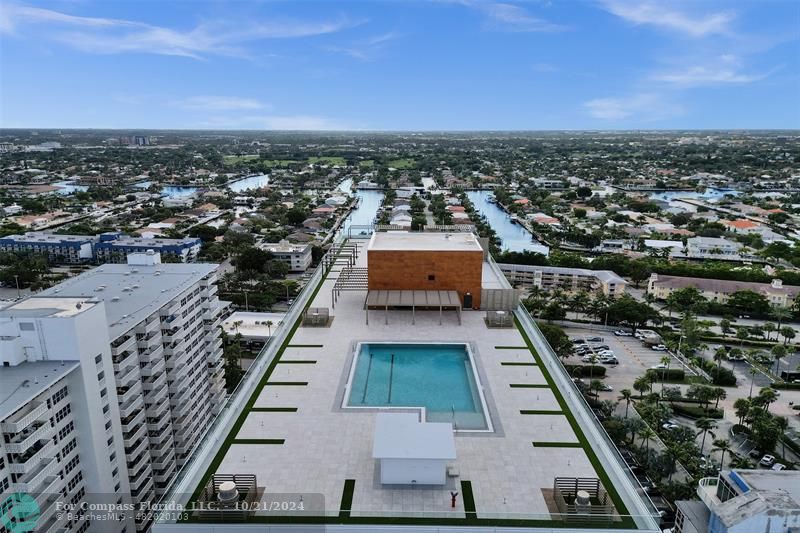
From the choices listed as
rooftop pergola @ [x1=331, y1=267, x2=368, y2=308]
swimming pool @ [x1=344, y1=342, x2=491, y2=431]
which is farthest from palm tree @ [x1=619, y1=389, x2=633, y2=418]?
rooftop pergola @ [x1=331, y1=267, x2=368, y2=308]

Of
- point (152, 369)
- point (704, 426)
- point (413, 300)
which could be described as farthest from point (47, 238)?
point (704, 426)

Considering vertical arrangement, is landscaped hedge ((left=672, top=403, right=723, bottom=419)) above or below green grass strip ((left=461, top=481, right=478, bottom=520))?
below

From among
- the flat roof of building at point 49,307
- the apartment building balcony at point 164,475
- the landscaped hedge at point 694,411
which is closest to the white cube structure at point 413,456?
the flat roof of building at point 49,307

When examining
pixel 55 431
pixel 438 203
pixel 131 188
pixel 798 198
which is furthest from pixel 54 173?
pixel 798 198

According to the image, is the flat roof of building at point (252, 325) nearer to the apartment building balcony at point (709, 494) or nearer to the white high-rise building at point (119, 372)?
the white high-rise building at point (119, 372)

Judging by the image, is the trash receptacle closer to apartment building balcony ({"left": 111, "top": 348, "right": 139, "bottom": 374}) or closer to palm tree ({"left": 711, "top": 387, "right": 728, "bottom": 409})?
apartment building balcony ({"left": 111, "top": 348, "right": 139, "bottom": 374})

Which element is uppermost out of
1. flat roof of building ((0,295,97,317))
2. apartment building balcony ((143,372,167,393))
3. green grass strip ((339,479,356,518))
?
flat roof of building ((0,295,97,317))

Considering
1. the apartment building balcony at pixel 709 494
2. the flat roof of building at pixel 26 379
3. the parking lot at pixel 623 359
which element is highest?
the flat roof of building at pixel 26 379
